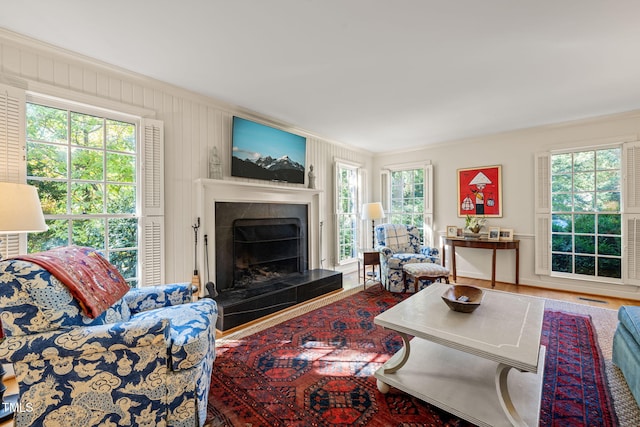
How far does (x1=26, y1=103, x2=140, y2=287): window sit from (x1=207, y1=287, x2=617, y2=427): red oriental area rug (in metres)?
1.44

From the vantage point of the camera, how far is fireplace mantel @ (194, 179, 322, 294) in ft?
9.96

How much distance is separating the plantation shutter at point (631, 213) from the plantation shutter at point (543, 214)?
76cm

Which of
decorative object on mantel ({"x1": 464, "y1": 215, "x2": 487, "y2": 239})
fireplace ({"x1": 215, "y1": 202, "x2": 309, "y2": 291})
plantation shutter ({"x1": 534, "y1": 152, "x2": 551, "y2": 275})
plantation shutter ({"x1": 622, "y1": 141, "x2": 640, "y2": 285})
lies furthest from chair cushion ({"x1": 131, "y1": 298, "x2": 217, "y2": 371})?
plantation shutter ({"x1": 622, "y1": 141, "x2": 640, "y2": 285})

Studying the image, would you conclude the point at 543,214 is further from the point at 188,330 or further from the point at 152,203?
the point at 152,203

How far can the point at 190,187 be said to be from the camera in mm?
3025

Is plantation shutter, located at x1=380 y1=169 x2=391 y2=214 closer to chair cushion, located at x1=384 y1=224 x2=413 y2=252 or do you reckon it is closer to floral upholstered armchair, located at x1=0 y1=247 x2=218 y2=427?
chair cushion, located at x1=384 y1=224 x2=413 y2=252

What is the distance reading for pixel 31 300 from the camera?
1.25 meters

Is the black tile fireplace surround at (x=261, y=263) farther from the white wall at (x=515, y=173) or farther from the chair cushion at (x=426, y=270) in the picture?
the white wall at (x=515, y=173)

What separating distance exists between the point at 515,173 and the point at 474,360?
359 cm

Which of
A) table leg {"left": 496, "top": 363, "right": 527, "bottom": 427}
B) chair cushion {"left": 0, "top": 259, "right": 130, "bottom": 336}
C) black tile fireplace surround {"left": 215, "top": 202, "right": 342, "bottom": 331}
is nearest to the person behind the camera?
chair cushion {"left": 0, "top": 259, "right": 130, "bottom": 336}

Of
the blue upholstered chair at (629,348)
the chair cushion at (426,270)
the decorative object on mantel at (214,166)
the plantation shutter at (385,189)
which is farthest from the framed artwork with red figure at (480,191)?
the decorative object on mantel at (214,166)

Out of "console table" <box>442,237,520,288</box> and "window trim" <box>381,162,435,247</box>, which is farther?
"window trim" <box>381,162,435,247</box>

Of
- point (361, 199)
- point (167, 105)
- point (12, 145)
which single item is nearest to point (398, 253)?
point (361, 199)

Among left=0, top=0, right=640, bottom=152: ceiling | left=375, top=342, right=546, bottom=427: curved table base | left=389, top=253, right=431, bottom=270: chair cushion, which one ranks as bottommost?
left=375, top=342, right=546, bottom=427: curved table base
